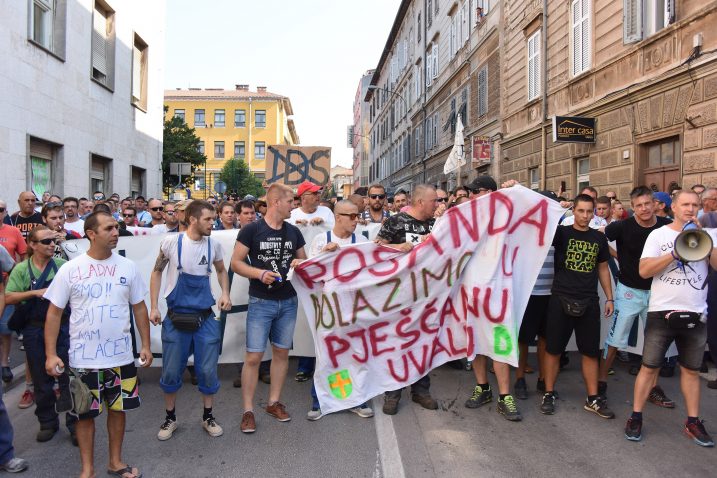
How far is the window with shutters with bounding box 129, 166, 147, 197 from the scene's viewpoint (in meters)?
20.1

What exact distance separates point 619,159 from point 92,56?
A: 14.0 meters

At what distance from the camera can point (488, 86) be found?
21.6 m

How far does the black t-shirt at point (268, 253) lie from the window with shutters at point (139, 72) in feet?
55.1

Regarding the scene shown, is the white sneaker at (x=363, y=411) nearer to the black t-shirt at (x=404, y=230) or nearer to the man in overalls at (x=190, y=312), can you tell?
the man in overalls at (x=190, y=312)

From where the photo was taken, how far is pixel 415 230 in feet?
16.9

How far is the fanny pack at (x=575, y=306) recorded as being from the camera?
16.1ft

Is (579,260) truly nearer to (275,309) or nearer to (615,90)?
(275,309)

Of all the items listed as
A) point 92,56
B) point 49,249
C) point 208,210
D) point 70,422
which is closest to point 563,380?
point 208,210

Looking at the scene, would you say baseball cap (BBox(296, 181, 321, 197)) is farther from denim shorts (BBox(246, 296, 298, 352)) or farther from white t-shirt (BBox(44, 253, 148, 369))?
white t-shirt (BBox(44, 253, 148, 369))

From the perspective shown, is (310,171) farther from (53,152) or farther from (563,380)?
(53,152)

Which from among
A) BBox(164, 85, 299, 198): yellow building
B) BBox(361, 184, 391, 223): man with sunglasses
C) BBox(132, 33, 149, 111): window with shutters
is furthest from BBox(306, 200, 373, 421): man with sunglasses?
BBox(164, 85, 299, 198): yellow building

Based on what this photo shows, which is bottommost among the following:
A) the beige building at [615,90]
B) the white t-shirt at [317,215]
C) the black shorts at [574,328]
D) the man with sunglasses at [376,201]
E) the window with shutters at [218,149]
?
the black shorts at [574,328]

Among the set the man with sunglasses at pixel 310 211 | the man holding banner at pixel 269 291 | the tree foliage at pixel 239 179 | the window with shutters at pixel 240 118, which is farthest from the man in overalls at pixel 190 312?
the window with shutters at pixel 240 118

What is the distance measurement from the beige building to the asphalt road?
22.9 ft
